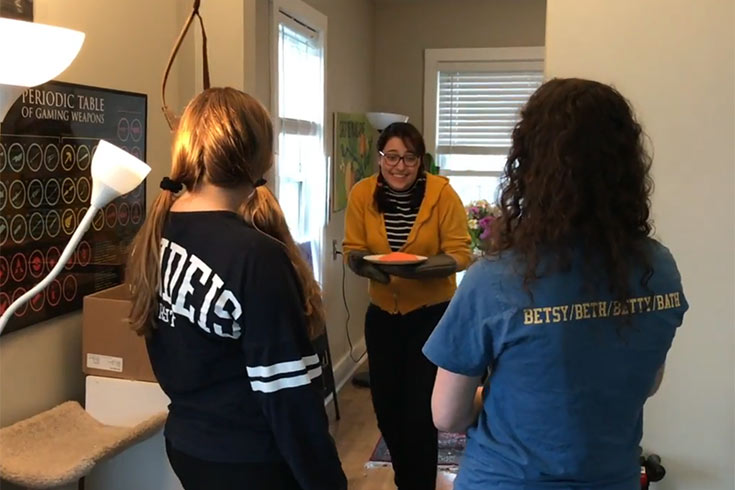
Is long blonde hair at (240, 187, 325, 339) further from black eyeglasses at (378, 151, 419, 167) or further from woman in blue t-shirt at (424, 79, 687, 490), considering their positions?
black eyeglasses at (378, 151, 419, 167)

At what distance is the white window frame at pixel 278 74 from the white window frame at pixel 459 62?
1368mm

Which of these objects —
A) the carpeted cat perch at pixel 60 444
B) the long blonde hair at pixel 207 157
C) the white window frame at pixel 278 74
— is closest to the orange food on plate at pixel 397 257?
→ the white window frame at pixel 278 74

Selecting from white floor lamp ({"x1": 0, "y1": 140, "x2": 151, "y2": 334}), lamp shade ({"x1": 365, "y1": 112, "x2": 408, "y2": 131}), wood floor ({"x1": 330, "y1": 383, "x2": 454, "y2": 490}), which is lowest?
wood floor ({"x1": 330, "y1": 383, "x2": 454, "y2": 490})

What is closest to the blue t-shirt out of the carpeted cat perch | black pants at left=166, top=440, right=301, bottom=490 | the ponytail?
black pants at left=166, top=440, right=301, bottom=490

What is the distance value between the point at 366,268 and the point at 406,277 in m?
0.14

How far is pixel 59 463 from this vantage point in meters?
1.71

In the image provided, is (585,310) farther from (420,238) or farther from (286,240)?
(420,238)

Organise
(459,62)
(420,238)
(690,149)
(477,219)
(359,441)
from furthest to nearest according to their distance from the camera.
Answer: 1. (459,62)
2. (477,219)
3. (359,441)
4. (420,238)
5. (690,149)

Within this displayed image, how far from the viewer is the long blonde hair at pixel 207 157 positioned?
1300 millimetres

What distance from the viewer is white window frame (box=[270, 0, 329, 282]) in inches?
123

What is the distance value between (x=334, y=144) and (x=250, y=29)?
59.9 inches

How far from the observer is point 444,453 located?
3.40 meters

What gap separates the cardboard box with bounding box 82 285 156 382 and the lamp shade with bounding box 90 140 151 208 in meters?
0.74

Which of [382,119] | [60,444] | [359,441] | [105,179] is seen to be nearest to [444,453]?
[359,441]
